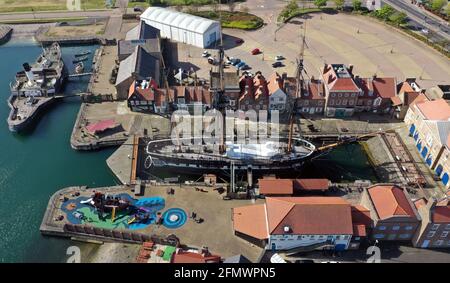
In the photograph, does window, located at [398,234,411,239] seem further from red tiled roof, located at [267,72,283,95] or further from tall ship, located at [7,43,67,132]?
tall ship, located at [7,43,67,132]

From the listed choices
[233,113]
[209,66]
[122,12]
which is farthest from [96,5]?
[233,113]

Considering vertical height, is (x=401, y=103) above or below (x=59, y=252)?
above

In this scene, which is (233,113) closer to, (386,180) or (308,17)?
(386,180)

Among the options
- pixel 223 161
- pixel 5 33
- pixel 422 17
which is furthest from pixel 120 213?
pixel 422 17

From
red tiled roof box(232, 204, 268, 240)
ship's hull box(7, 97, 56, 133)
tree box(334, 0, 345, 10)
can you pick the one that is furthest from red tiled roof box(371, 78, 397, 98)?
ship's hull box(7, 97, 56, 133)

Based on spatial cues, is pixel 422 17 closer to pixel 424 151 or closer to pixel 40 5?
pixel 424 151

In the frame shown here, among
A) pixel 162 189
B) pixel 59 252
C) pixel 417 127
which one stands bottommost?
pixel 59 252

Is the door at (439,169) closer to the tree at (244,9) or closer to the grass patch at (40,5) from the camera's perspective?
the tree at (244,9)

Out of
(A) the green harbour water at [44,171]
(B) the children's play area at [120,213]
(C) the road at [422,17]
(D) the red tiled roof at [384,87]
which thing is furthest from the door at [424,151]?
(C) the road at [422,17]
